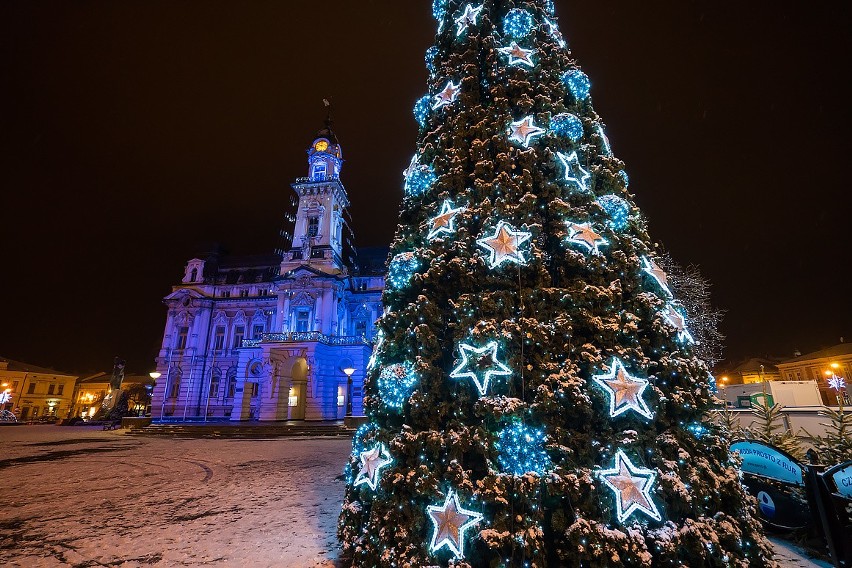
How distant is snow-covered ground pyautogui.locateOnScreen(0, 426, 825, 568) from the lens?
448 cm

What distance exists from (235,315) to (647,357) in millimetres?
44116

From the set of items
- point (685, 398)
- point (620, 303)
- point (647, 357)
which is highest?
point (620, 303)

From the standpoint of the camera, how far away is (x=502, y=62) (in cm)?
588

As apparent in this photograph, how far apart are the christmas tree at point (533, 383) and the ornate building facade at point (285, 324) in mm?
28651

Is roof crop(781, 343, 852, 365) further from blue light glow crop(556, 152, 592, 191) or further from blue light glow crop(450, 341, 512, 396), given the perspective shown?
blue light glow crop(450, 341, 512, 396)

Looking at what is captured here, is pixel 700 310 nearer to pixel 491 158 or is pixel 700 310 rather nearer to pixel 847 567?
pixel 847 567

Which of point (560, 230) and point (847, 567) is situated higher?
point (560, 230)

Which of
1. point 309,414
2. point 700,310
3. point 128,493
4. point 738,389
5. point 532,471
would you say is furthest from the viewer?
point 309,414

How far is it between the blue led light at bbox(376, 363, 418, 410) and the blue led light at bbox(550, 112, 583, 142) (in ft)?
12.4

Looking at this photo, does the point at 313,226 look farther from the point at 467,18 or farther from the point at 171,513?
the point at 171,513

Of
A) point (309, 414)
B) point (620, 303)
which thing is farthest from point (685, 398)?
point (309, 414)

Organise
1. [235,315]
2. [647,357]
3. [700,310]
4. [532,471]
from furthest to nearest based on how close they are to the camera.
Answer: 1. [235,315]
2. [700,310]
3. [647,357]
4. [532,471]

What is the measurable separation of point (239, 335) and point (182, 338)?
605 cm

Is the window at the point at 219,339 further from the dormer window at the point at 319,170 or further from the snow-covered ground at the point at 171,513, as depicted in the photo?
the snow-covered ground at the point at 171,513
